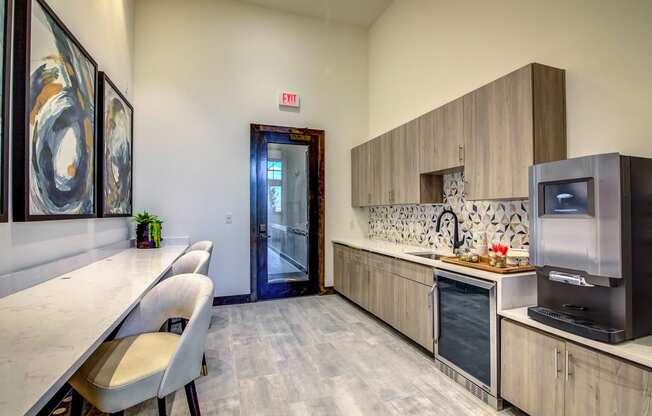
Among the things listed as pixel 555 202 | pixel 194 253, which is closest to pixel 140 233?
pixel 194 253

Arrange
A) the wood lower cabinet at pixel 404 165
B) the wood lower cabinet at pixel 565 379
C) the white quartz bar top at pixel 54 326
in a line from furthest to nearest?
the wood lower cabinet at pixel 404 165 < the wood lower cabinet at pixel 565 379 < the white quartz bar top at pixel 54 326

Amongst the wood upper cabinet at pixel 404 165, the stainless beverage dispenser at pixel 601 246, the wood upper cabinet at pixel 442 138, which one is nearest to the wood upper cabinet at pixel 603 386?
the stainless beverage dispenser at pixel 601 246

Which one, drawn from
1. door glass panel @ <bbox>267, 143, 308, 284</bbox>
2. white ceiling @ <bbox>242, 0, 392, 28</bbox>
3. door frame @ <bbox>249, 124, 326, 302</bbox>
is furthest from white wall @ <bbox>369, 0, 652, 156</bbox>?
door glass panel @ <bbox>267, 143, 308, 284</bbox>

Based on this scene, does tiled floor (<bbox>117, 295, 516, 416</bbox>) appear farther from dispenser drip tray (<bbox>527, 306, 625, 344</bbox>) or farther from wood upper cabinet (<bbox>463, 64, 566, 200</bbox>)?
wood upper cabinet (<bbox>463, 64, 566, 200</bbox>)

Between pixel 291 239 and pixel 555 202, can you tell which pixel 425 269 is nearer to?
pixel 555 202

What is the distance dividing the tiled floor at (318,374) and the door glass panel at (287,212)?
1.02 m

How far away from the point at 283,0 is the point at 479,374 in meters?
4.87

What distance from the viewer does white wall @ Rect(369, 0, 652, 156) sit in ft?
6.11

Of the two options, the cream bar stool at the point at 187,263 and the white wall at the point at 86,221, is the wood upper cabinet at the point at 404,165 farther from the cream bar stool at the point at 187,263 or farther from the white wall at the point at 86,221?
the white wall at the point at 86,221

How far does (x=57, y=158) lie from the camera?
75.9 inches

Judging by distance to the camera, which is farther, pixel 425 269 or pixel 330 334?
pixel 330 334

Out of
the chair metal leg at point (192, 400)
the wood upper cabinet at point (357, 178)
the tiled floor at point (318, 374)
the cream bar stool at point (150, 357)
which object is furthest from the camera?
the wood upper cabinet at point (357, 178)

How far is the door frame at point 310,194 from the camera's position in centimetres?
444

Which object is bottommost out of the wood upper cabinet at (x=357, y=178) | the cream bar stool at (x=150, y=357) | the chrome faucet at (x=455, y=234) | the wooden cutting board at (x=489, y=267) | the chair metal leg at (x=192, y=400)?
the chair metal leg at (x=192, y=400)
